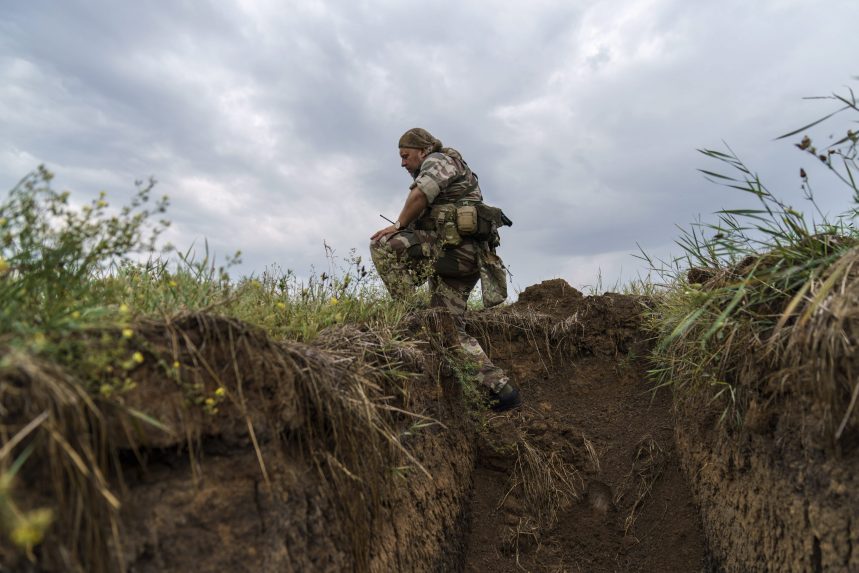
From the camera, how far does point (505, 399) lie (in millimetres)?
4863

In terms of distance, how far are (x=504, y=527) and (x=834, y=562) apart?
2.08 metres

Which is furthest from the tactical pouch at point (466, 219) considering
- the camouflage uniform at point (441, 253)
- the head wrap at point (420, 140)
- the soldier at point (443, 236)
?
the head wrap at point (420, 140)

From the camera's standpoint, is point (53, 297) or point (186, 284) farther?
point (186, 284)

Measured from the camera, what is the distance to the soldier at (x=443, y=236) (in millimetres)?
5164

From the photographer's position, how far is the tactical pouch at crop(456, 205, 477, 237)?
17.1 feet

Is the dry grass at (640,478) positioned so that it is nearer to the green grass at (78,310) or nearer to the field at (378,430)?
the field at (378,430)

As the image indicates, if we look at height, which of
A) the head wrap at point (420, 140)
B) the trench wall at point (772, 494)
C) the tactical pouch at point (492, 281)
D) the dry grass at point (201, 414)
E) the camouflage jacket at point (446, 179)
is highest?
the head wrap at point (420, 140)

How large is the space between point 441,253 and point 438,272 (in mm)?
195

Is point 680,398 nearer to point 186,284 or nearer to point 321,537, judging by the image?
point 321,537

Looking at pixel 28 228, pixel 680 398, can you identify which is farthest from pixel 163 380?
pixel 680 398

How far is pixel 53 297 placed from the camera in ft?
7.22

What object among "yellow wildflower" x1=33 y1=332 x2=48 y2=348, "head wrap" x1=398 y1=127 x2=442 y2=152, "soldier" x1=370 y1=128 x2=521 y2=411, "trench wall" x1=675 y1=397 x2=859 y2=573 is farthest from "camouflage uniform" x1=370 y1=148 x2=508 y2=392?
"yellow wildflower" x1=33 y1=332 x2=48 y2=348

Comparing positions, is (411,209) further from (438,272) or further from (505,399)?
(505,399)

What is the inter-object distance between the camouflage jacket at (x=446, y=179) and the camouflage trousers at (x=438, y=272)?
35 centimetres
